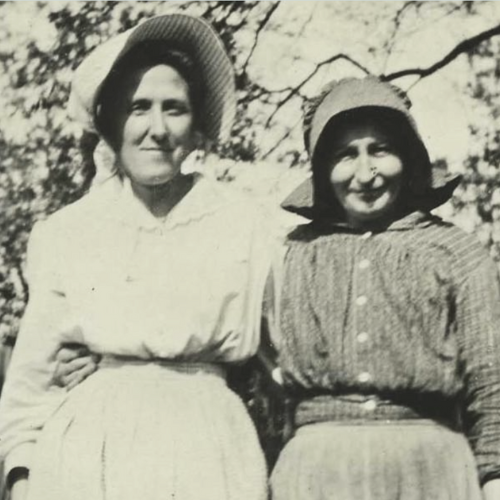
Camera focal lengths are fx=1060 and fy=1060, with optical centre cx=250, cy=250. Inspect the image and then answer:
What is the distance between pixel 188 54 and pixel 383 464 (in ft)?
3.13

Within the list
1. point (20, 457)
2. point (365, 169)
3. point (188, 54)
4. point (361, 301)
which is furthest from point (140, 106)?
point (20, 457)

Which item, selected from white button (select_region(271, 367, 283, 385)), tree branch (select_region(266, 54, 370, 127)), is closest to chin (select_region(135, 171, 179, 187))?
white button (select_region(271, 367, 283, 385))

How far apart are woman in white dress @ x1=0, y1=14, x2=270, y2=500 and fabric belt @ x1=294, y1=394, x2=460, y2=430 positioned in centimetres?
15

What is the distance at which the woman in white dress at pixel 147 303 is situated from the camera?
199cm

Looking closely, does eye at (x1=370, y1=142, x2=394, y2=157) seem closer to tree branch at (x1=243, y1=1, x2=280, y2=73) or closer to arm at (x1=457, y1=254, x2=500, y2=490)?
arm at (x1=457, y1=254, x2=500, y2=490)

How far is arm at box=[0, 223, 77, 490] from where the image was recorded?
6.94 feet

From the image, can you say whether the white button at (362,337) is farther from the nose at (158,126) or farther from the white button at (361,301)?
the nose at (158,126)

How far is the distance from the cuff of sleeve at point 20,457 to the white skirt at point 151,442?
0.08 ft

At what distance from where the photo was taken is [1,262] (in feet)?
10.2

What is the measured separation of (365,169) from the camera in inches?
81.7

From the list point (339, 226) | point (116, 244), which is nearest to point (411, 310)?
point (339, 226)

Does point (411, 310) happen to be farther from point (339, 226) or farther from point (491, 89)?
point (491, 89)

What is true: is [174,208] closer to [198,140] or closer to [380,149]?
[198,140]

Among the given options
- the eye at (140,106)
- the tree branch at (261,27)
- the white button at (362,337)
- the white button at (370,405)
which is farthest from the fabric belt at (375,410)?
the tree branch at (261,27)
